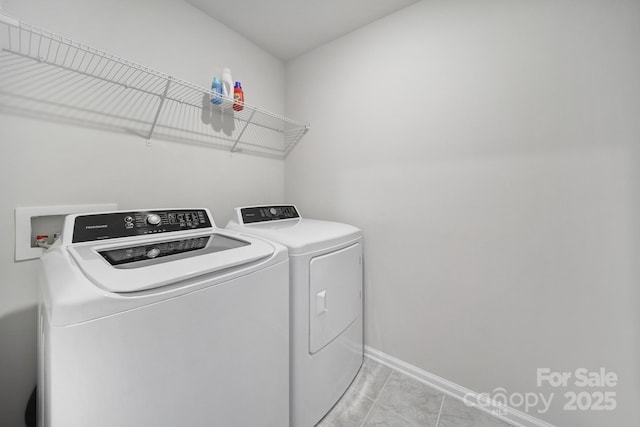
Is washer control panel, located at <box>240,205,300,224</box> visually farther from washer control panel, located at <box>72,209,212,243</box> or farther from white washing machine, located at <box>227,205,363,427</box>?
washer control panel, located at <box>72,209,212,243</box>

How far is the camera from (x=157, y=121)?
1497 mm

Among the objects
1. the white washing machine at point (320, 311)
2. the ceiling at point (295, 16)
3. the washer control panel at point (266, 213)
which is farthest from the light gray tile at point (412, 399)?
the ceiling at point (295, 16)

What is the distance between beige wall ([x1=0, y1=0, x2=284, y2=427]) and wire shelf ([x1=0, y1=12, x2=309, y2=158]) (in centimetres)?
7

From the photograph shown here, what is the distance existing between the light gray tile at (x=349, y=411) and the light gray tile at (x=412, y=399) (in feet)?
0.37

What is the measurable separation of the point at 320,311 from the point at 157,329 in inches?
30.8

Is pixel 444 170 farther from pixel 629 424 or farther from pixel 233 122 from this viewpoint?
pixel 233 122

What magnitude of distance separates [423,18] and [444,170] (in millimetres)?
1032

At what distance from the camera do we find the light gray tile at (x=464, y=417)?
4.33 ft

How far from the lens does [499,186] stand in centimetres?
134

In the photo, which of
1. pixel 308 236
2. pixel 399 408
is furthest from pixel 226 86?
pixel 399 408

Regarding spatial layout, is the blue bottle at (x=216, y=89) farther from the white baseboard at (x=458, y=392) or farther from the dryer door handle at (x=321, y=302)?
the white baseboard at (x=458, y=392)

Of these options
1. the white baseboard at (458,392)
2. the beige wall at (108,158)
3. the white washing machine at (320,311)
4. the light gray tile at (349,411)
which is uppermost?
the beige wall at (108,158)

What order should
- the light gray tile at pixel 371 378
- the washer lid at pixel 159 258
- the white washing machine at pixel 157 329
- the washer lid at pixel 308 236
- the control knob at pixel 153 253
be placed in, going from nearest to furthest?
the white washing machine at pixel 157 329 < the washer lid at pixel 159 258 < the control knob at pixel 153 253 < the washer lid at pixel 308 236 < the light gray tile at pixel 371 378

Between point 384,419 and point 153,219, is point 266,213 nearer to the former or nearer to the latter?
point 153,219
